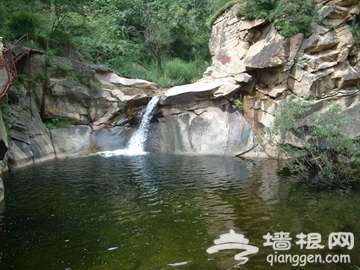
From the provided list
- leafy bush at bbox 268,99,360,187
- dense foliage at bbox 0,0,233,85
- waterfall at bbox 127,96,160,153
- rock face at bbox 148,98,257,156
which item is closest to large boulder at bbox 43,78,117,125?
waterfall at bbox 127,96,160,153

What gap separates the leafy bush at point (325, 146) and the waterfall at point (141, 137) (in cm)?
746

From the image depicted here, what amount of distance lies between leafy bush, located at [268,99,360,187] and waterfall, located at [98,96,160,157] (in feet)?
24.5

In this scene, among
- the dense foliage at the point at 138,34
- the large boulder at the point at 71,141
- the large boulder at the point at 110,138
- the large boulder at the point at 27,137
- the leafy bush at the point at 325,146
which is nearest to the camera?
the leafy bush at the point at 325,146

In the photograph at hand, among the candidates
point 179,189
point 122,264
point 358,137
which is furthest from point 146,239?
point 358,137

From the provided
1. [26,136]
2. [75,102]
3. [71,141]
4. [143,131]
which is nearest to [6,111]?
[26,136]

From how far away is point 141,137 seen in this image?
17.0 metres

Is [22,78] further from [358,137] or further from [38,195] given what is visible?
[358,137]

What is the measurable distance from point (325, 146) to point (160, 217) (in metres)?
6.22

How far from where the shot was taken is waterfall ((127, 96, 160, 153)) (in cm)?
1669

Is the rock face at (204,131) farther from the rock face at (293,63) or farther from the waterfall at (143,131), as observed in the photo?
the rock face at (293,63)

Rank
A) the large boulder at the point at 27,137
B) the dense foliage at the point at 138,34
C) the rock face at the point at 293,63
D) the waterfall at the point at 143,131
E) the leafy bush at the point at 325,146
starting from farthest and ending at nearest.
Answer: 1. the dense foliage at the point at 138,34
2. the waterfall at the point at 143,131
3. the rock face at the point at 293,63
4. the large boulder at the point at 27,137
5. the leafy bush at the point at 325,146

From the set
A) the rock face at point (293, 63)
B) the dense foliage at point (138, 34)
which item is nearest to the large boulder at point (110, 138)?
the dense foliage at point (138, 34)

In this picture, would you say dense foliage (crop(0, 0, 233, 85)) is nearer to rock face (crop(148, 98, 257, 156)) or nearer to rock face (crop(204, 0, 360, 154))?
rock face (crop(148, 98, 257, 156))

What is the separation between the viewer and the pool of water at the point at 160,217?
547 centimetres
